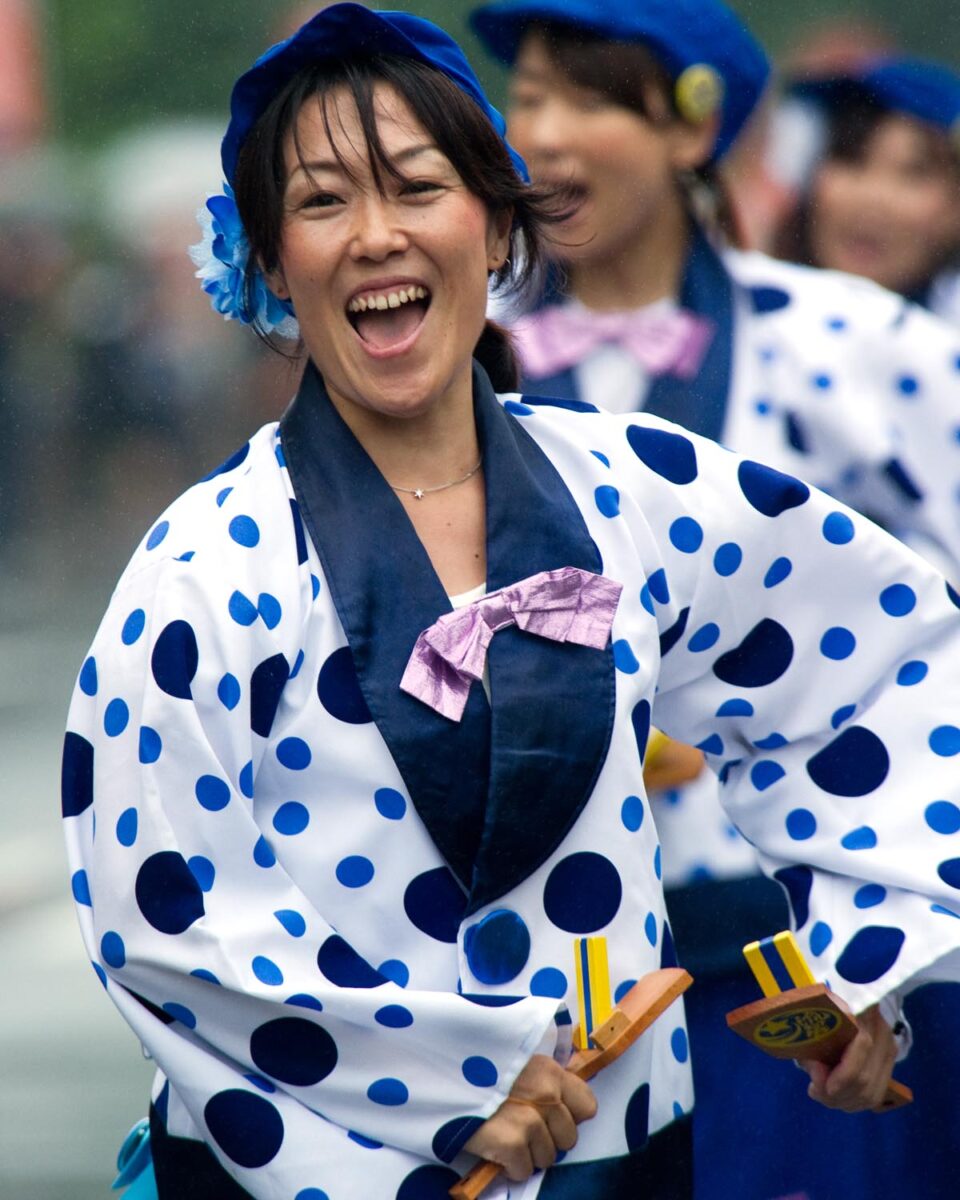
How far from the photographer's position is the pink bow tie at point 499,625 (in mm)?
1708

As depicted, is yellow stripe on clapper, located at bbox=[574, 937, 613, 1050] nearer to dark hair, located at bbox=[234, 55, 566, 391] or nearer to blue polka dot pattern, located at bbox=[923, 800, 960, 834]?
blue polka dot pattern, located at bbox=[923, 800, 960, 834]

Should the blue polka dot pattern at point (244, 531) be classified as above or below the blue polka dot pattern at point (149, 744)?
above

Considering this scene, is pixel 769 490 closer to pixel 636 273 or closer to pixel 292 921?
pixel 292 921

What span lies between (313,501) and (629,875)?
0.43 meters

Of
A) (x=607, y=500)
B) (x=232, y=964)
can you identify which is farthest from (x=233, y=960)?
(x=607, y=500)

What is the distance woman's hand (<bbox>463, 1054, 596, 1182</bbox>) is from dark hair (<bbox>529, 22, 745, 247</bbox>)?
A: 154cm

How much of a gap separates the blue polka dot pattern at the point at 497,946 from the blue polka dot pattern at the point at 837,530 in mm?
496

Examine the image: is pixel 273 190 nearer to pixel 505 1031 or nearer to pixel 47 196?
pixel 505 1031

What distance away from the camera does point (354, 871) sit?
1701 millimetres

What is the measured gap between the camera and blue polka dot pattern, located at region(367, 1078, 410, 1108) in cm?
164

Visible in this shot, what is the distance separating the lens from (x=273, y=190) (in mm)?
1801

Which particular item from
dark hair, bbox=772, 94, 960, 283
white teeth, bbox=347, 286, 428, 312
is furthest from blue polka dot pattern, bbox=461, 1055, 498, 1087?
dark hair, bbox=772, 94, 960, 283

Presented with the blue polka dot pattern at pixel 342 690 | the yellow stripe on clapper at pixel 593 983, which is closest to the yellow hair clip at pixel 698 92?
the blue polka dot pattern at pixel 342 690

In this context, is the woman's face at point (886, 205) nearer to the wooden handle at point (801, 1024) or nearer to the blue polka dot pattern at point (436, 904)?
the wooden handle at point (801, 1024)
